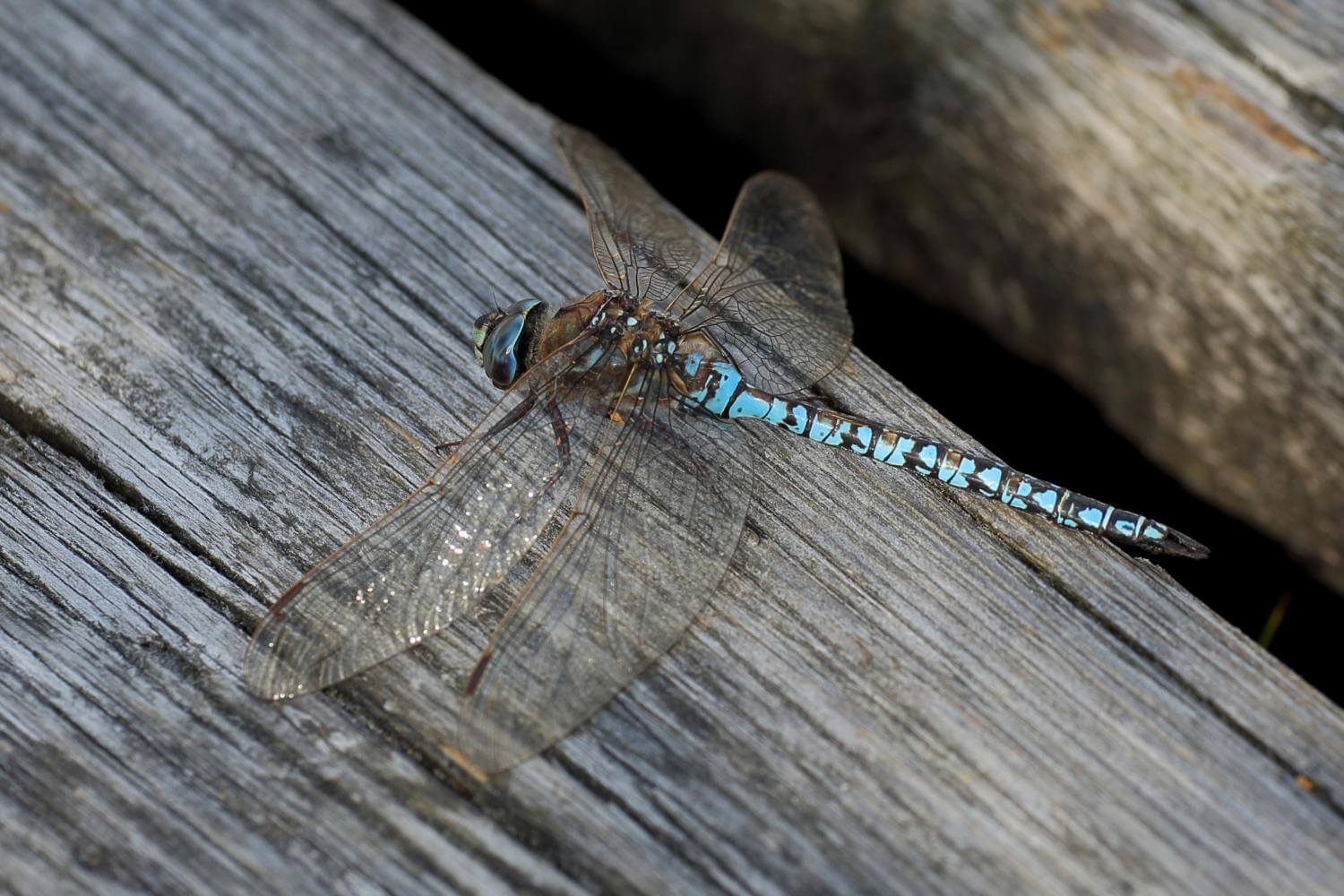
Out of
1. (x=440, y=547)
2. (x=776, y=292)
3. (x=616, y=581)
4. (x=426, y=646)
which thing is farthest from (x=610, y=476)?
(x=776, y=292)

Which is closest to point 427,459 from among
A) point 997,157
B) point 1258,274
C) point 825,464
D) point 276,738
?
point 276,738

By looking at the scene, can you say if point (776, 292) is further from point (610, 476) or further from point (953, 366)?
point (953, 366)

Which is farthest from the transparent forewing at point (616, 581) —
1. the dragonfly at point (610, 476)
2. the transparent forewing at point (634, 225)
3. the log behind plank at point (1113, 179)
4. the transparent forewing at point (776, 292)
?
the log behind plank at point (1113, 179)

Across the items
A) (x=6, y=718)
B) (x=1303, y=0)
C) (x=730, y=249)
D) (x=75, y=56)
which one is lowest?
(x=6, y=718)

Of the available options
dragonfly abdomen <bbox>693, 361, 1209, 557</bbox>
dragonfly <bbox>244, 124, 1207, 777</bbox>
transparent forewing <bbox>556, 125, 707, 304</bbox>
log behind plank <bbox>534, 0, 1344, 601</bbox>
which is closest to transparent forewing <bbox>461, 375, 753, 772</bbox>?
dragonfly <bbox>244, 124, 1207, 777</bbox>

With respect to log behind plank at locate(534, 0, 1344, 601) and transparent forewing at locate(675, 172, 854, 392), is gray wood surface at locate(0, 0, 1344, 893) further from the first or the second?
log behind plank at locate(534, 0, 1344, 601)

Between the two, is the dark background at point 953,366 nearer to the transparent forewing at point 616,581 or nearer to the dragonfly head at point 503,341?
the transparent forewing at point 616,581

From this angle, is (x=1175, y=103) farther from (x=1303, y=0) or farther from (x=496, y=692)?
(x=496, y=692)
